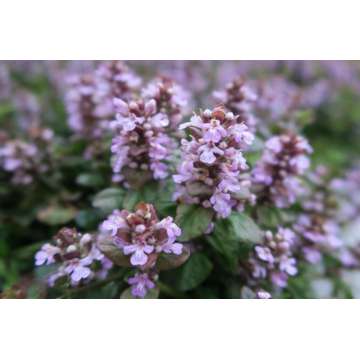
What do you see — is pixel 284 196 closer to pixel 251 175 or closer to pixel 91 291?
pixel 251 175

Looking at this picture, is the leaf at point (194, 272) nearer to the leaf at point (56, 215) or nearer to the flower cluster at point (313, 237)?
the flower cluster at point (313, 237)

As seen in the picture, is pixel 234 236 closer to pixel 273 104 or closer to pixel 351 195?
pixel 273 104

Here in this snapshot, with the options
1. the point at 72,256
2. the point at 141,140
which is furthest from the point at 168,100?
the point at 72,256

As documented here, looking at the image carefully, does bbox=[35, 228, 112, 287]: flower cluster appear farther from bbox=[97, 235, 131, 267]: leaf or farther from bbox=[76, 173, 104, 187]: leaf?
bbox=[76, 173, 104, 187]: leaf

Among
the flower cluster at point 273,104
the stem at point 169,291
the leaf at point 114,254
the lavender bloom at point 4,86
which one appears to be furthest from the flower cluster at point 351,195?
the lavender bloom at point 4,86

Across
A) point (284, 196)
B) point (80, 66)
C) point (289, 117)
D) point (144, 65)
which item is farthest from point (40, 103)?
point (284, 196)

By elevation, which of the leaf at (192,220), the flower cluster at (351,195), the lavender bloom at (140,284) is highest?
the leaf at (192,220)

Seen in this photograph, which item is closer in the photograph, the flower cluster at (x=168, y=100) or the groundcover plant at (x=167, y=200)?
the groundcover plant at (x=167, y=200)
